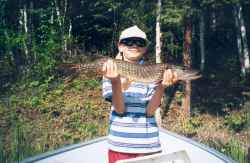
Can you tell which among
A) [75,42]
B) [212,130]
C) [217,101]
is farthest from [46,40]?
[212,130]

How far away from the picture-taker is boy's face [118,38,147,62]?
3.51m

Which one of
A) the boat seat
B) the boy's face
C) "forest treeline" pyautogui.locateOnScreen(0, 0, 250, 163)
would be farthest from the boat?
the boy's face

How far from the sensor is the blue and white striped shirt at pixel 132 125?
3.43 metres

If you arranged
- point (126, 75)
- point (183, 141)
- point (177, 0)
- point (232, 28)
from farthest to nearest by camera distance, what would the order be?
point (232, 28) → point (177, 0) → point (183, 141) → point (126, 75)

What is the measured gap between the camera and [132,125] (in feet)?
11.3

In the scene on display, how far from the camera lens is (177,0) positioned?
34.8 feet

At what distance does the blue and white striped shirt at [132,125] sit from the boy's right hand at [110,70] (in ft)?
0.56

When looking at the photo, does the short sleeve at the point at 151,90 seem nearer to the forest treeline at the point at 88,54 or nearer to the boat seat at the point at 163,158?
the boat seat at the point at 163,158

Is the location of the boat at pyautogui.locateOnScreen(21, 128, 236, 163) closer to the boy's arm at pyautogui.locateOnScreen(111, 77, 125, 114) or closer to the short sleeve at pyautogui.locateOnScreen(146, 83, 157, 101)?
the short sleeve at pyautogui.locateOnScreen(146, 83, 157, 101)

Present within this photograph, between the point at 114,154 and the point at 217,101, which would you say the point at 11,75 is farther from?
the point at 114,154

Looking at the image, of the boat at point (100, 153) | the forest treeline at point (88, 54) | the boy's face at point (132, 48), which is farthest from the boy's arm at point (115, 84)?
the forest treeline at point (88, 54)

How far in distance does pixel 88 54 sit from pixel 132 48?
13.1 meters

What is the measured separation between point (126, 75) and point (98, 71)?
0.23 m

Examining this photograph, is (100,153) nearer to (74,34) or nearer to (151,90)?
(151,90)
